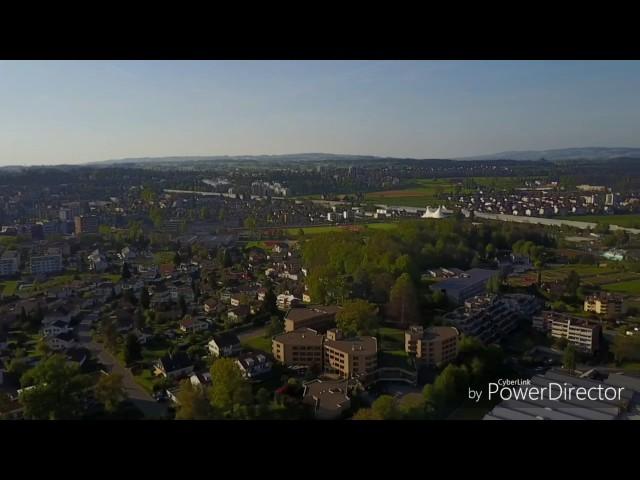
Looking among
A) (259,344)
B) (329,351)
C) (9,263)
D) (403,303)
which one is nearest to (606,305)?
(403,303)

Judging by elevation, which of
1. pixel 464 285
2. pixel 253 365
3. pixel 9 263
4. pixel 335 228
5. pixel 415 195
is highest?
pixel 415 195

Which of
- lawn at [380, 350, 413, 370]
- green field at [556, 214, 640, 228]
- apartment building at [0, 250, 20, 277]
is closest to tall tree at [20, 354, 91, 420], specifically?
lawn at [380, 350, 413, 370]

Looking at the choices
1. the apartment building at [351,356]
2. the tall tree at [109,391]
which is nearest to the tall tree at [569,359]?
the apartment building at [351,356]

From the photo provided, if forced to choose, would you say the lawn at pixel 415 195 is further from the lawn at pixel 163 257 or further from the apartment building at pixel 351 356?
the apartment building at pixel 351 356

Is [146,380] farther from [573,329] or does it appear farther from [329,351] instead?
[573,329]

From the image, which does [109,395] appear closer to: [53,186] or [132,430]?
[132,430]
